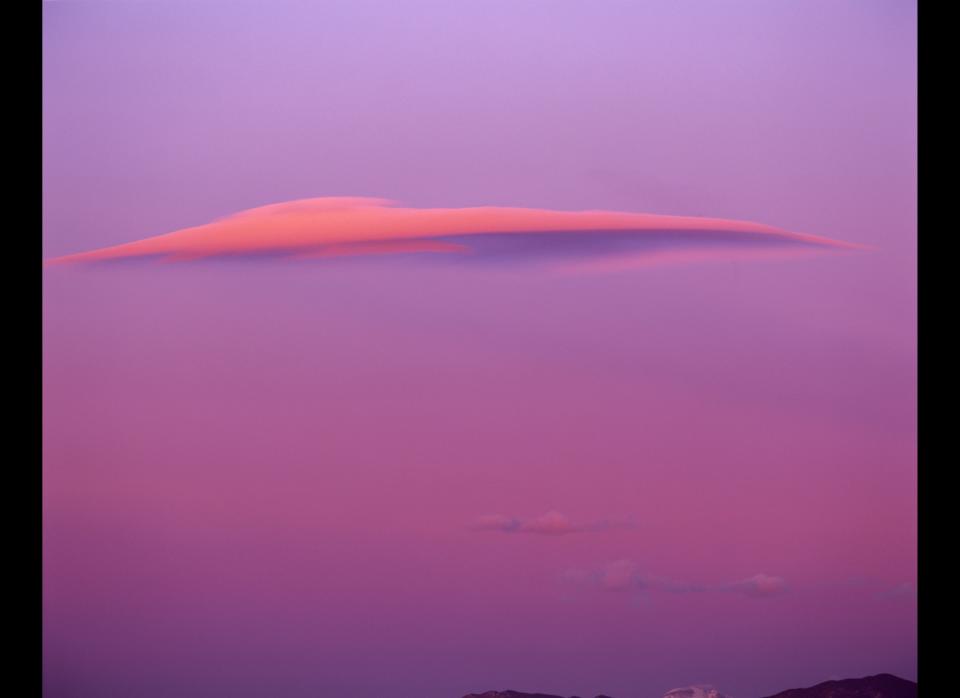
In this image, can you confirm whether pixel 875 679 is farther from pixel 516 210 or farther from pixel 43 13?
pixel 43 13

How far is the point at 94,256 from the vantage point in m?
5.58
